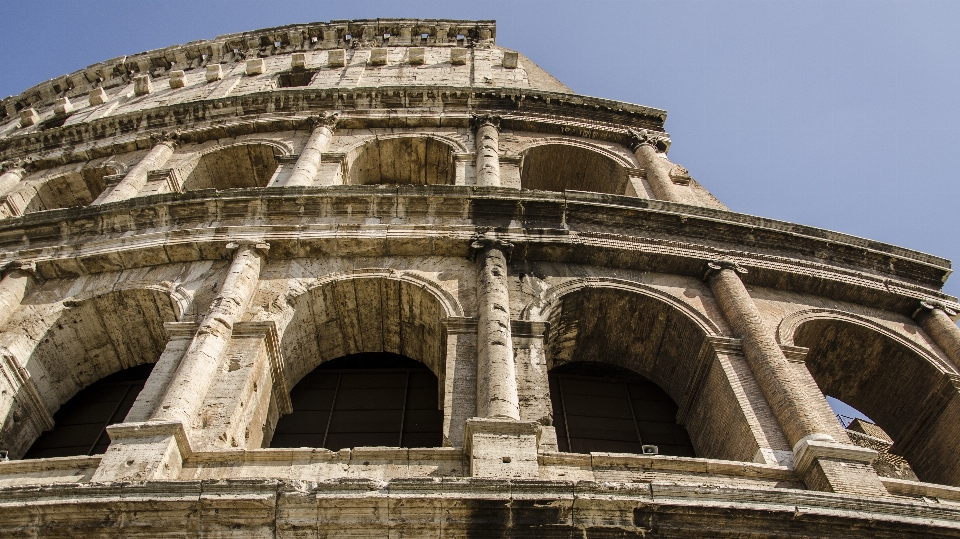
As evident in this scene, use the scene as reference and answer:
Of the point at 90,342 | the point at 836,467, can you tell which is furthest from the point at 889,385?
the point at 90,342

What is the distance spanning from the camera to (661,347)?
1085cm

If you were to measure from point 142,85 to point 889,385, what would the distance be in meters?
18.6

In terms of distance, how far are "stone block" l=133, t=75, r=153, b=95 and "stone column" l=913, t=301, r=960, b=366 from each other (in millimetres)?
18421

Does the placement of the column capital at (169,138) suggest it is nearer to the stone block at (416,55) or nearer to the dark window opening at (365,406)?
the stone block at (416,55)

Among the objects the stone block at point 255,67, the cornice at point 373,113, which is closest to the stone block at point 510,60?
the cornice at point 373,113

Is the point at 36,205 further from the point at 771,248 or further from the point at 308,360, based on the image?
the point at 771,248

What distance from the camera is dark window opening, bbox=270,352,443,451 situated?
9.62 meters

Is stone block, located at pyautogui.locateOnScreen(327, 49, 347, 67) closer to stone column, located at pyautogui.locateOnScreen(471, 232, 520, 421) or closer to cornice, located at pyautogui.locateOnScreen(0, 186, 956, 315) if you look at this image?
cornice, located at pyautogui.locateOnScreen(0, 186, 956, 315)

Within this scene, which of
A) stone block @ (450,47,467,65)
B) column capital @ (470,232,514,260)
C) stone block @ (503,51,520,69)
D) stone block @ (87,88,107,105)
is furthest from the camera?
stone block @ (87,88,107,105)

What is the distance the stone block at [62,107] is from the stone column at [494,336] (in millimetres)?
15318

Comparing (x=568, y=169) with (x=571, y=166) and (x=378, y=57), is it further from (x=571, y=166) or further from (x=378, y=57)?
(x=378, y=57)

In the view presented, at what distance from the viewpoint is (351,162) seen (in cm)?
1499

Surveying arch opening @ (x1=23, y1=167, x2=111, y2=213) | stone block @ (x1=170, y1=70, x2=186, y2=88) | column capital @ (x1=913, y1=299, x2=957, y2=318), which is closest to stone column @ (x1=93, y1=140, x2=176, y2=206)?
arch opening @ (x1=23, y1=167, x2=111, y2=213)

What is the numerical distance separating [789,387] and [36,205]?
565 inches
